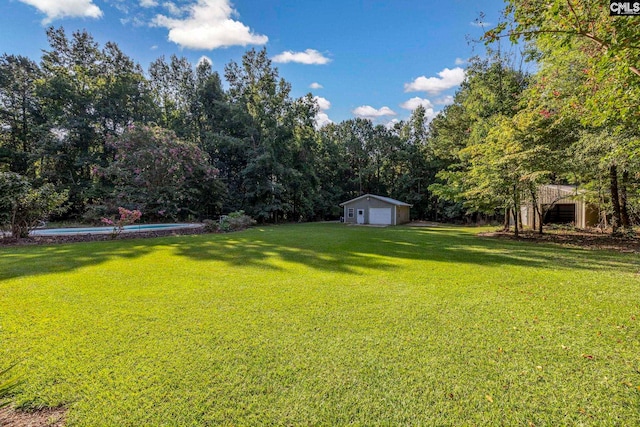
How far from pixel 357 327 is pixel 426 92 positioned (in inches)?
965

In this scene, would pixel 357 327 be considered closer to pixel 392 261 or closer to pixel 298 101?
pixel 392 261

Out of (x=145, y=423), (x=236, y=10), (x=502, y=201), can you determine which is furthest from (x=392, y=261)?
(x=236, y=10)

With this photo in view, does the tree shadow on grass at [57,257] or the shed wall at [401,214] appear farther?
the shed wall at [401,214]

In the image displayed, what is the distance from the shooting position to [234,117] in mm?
21984

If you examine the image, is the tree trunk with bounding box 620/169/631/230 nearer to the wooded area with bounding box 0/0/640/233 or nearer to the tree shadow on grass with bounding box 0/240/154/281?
the wooded area with bounding box 0/0/640/233

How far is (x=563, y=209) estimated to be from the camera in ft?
53.2

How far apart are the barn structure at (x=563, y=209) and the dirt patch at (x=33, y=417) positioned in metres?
16.3

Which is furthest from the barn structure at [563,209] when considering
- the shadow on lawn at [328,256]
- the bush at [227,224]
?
the bush at [227,224]

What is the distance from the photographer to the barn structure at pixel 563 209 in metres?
14.2

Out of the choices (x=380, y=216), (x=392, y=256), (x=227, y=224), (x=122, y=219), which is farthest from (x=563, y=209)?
(x=122, y=219)

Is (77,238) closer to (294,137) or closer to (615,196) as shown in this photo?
(294,137)

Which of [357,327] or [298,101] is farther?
[298,101]

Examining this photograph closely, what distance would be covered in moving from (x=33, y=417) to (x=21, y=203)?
10.4 m

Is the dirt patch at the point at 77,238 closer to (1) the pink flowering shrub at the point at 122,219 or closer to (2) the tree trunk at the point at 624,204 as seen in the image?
(1) the pink flowering shrub at the point at 122,219
